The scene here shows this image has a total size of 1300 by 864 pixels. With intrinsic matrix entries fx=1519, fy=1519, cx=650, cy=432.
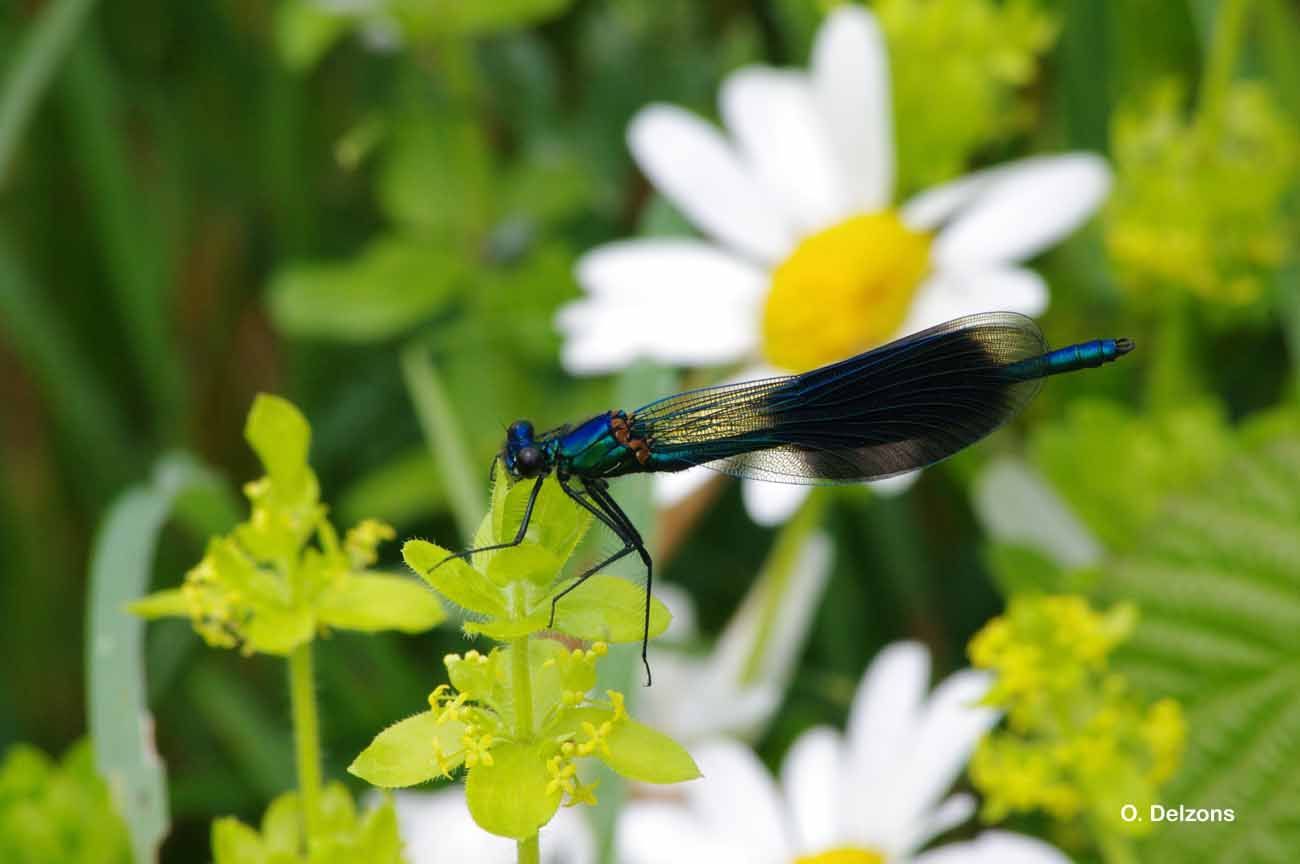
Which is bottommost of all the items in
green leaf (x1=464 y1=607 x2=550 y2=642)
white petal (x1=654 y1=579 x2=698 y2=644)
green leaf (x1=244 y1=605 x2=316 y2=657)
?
green leaf (x1=464 y1=607 x2=550 y2=642)

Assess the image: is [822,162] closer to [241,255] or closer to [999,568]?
[999,568]

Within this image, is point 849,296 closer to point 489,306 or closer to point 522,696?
point 489,306

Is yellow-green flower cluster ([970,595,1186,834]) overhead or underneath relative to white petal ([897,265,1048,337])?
underneath

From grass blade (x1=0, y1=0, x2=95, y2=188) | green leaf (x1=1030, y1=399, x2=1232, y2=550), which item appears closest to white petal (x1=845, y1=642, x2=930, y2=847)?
green leaf (x1=1030, y1=399, x2=1232, y2=550)

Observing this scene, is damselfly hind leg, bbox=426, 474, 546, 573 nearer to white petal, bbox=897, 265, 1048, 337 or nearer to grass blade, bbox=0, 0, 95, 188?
white petal, bbox=897, 265, 1048, 337

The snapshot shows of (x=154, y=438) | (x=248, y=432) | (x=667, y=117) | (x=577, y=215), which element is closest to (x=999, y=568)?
(x=667, y=117)

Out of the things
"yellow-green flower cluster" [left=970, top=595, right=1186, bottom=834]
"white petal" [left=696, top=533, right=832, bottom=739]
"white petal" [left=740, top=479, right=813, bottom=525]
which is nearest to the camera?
"yellow-green flower cluster" [left=970, top=595, right=1186, bottom=834]
